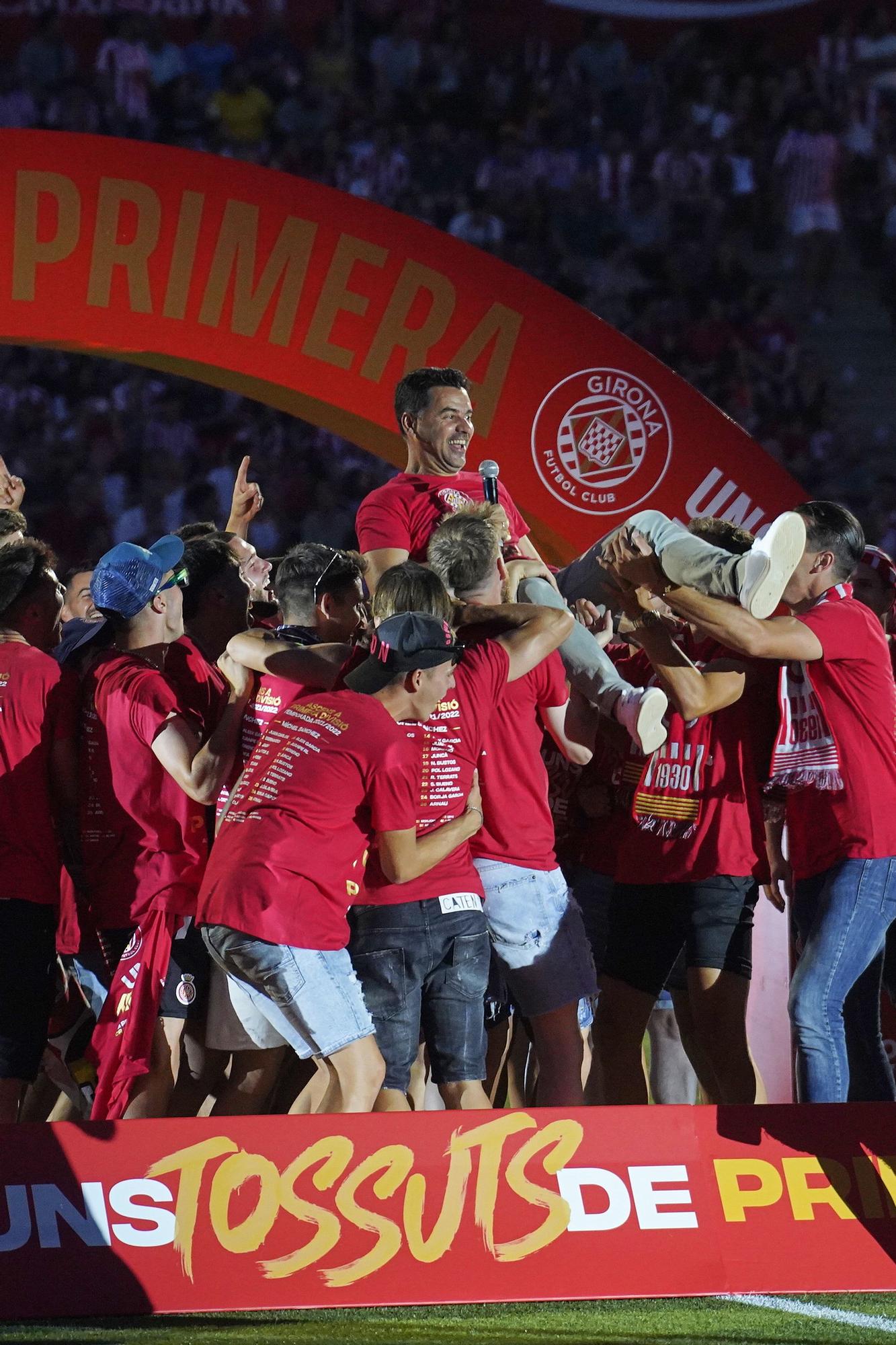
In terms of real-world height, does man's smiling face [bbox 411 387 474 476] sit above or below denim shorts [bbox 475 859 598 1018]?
above

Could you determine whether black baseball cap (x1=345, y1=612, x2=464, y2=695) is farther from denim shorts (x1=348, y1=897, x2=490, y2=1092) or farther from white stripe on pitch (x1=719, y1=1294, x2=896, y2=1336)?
white stripe on pitch (x1=719, y1=1294, x2=896, y2=1336)

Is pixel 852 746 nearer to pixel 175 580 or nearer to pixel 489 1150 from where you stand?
pixel 489 1150

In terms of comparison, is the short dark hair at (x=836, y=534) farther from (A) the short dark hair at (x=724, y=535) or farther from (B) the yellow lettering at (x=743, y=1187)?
(B) the yellow lettering at (x=743, y=1187)

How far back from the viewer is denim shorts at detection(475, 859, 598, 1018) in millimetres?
4848

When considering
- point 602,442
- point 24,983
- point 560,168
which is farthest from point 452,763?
point 560,168

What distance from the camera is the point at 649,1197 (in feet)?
13.3

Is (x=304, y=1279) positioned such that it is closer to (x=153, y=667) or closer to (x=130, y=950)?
(x=130, y=950)

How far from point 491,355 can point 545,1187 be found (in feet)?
13.0

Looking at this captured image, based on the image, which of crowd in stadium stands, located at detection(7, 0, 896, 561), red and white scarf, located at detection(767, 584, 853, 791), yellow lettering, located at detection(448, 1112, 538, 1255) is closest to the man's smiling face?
red and white scarf, located at detection(767, 584, 853, 791)

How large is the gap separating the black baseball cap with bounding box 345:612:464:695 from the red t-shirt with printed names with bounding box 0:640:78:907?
1.18 metres

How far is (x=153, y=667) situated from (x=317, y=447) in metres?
9.21

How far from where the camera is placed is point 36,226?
6.74m

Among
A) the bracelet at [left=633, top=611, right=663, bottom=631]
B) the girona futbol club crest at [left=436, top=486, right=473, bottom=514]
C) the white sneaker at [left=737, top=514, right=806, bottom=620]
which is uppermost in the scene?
the girona futbol club crest at [left=436, top=486, right=473, bottom=514]

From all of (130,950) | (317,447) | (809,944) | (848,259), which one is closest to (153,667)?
(130,950)
